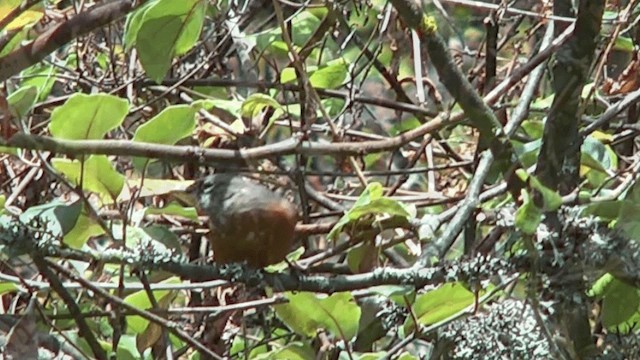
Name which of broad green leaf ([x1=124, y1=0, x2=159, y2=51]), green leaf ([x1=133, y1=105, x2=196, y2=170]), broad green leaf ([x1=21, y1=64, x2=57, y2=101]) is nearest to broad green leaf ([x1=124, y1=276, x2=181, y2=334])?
green leaf ([x1=133, y1=105, x2=196, y2=170])

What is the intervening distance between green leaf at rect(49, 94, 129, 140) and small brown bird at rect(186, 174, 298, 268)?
0.21 m

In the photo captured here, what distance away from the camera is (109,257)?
1136 mm

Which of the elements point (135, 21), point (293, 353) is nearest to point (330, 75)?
point (135, 21)

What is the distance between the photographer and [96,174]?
1.23 meters

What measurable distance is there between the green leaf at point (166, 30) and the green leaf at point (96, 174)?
16 cm

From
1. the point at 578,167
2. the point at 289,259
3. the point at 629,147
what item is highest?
the point at 578,167

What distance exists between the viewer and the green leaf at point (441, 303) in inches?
46.3

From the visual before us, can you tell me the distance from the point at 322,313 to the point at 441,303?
0.46ft

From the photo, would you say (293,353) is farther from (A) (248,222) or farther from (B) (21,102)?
(B) (21,102)

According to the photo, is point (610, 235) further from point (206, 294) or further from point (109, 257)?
point (206, 294)

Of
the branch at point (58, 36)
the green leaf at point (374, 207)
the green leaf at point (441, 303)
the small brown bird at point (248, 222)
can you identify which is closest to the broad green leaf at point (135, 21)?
the branch at point (58, 36)

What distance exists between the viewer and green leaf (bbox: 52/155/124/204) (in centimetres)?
121

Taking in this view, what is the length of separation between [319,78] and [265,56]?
0.77 ft

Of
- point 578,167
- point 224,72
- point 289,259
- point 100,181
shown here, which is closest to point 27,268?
point 100,181
